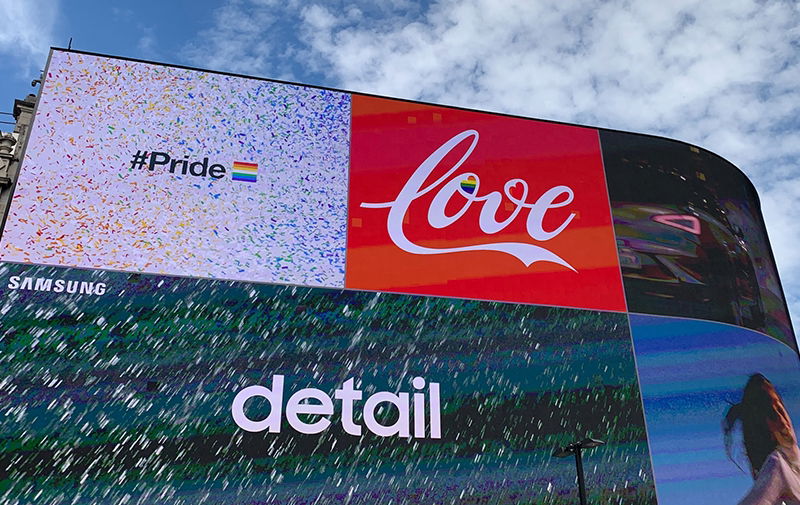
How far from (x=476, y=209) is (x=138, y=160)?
7.23m

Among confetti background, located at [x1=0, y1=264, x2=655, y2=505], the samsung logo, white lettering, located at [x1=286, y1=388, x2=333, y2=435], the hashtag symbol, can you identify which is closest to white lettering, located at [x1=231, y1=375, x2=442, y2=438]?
white lettering, located at [x1=286, y1=388, x2=333, y2=435]

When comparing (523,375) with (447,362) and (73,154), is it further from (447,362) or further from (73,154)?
(73,154)

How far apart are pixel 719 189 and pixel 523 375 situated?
8559 millimetres

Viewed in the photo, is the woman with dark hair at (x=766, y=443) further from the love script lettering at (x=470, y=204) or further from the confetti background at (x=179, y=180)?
the confetti background at (x=179, y=180)

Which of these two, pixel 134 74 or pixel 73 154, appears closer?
pixel 73 154

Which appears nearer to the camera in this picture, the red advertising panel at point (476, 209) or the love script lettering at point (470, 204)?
the red advertising panel at point (476, 209)

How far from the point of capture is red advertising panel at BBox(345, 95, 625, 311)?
53.4 feet

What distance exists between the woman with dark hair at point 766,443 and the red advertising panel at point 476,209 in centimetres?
343

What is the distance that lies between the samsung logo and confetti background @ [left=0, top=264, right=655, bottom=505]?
0.11 metres

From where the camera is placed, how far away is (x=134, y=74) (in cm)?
1669

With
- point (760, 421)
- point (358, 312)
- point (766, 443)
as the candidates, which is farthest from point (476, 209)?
point (766, 443)

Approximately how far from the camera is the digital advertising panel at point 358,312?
13.3m

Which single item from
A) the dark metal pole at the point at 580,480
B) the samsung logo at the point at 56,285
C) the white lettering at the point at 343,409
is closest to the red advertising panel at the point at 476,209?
the white lettering at the point at 343,409

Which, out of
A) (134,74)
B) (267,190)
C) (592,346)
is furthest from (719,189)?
(134,74)
